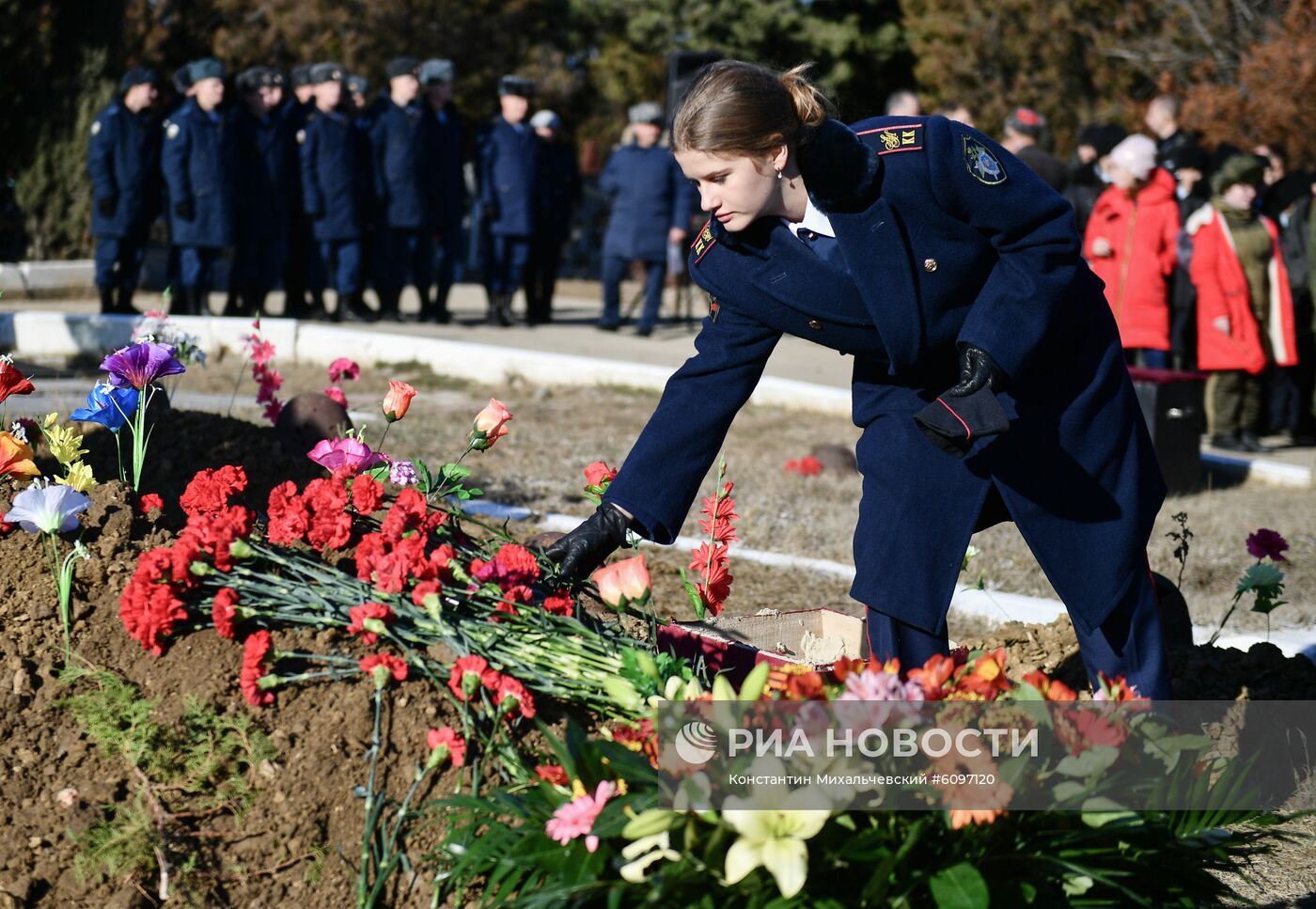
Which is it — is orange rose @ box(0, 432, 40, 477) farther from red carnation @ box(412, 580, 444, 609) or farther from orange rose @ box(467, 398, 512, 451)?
red carnation @ box(412, 580, 444, 609)

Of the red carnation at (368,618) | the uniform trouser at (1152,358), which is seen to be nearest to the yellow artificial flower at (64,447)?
the red carnation at (368,618)

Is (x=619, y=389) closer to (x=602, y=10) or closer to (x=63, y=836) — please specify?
(x=63, y=836)

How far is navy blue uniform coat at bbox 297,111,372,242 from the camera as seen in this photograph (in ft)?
41.4

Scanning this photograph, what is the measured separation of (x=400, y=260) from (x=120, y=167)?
8.63 ft

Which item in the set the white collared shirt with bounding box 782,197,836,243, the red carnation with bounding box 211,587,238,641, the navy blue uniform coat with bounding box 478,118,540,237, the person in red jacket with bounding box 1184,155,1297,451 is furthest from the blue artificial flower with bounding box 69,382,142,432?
the navy blue uniform coat with bounding box 478,118,540,237

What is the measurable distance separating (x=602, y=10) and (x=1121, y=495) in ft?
88.5

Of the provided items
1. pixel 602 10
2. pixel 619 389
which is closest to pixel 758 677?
pixel 619 389

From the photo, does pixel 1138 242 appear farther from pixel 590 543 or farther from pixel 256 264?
pixel 256 264

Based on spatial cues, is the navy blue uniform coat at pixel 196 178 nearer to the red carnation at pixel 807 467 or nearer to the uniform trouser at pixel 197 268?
the uniform trouser at pixel 197 268

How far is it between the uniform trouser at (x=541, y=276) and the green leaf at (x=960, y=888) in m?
12.1

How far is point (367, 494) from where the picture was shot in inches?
119

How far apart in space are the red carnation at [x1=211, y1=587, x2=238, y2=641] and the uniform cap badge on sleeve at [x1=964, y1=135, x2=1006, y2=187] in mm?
1531

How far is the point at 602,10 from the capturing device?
28.5 m

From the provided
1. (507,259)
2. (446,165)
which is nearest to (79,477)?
(507,259)
